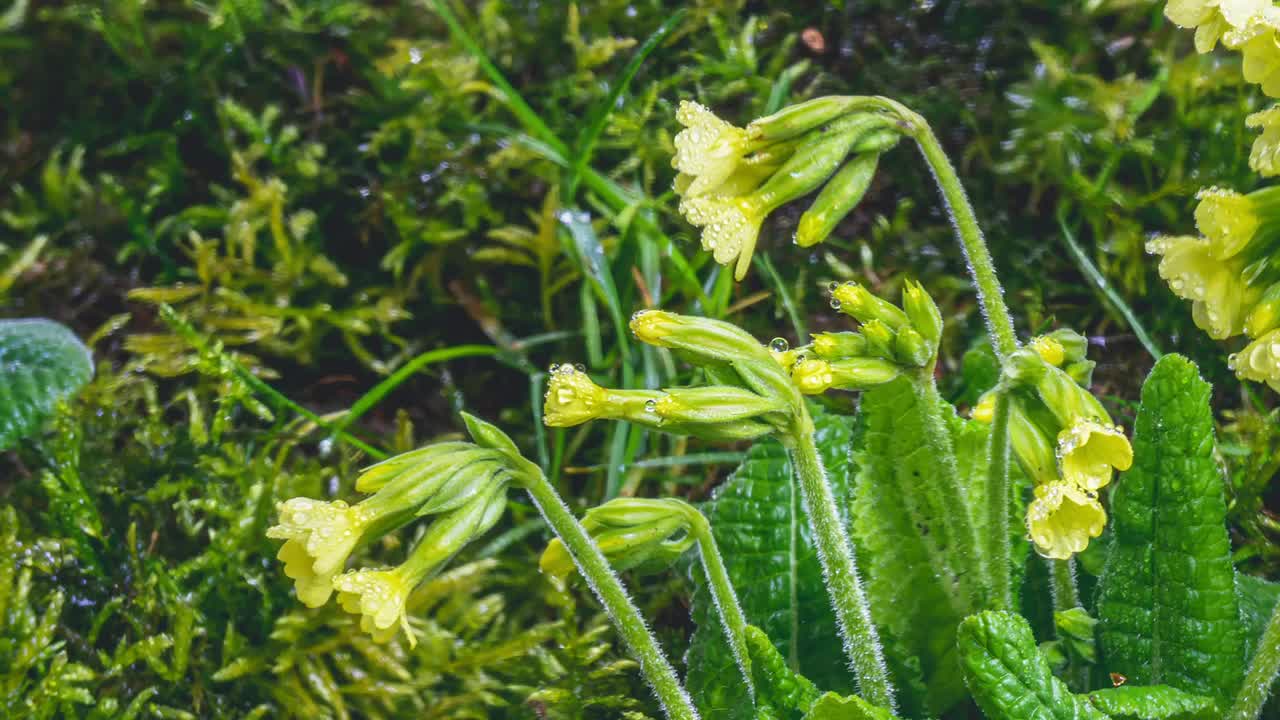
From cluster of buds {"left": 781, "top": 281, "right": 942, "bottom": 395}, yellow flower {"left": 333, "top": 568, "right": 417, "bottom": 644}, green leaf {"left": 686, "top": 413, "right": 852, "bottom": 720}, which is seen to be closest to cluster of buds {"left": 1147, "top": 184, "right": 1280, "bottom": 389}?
cluster of buds {"left": 781, "top": 281, "right": 942, "bottom": 395}

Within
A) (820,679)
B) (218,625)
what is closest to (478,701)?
(218,625)

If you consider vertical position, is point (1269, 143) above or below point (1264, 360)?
above

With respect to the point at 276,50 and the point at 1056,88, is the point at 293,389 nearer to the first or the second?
the point at 276,50

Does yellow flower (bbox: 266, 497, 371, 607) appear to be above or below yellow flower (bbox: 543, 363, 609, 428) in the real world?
below

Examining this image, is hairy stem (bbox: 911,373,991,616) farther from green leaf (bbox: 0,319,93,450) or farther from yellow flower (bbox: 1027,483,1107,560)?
green leaf (bbox: 0,319,93,450)

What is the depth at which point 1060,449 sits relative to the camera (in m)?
1.02

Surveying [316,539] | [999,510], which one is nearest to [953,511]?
[999,510]

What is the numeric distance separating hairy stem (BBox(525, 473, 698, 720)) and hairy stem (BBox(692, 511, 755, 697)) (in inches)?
2.7

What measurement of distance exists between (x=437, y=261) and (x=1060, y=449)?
146 centimetres

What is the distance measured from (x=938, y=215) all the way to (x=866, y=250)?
0.75 feet

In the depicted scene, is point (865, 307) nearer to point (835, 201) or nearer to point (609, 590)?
point (835, 201)

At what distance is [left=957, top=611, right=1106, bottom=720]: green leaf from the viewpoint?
0.97 meters

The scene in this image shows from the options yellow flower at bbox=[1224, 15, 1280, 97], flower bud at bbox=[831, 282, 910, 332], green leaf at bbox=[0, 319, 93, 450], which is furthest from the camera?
green leaf at bbox=[0, 319, 93, 450]

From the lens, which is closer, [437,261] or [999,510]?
[999,510]
